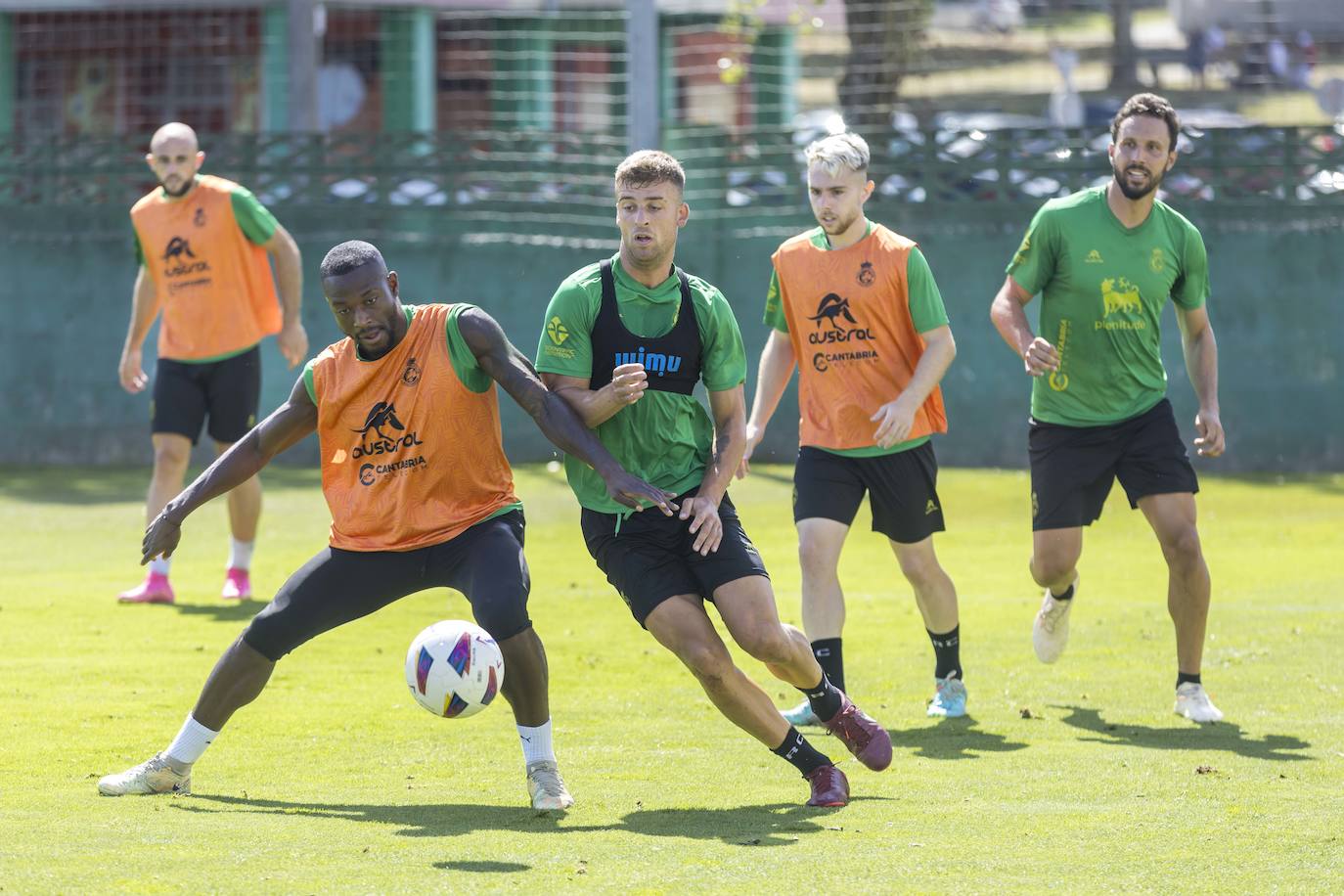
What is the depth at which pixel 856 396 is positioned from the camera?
26.6 ft

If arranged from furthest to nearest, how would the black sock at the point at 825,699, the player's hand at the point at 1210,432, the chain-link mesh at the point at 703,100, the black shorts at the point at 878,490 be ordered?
1. the chain-link mesh at the point at 703,100
2. the player's hand at the point at 1210,432
3. the black shorts at the point at 878,490
4. the black sock at the point at 825,699

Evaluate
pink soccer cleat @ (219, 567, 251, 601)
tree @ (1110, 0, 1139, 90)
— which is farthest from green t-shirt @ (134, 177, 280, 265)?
tree @ (1110, 0, 1139, 90)

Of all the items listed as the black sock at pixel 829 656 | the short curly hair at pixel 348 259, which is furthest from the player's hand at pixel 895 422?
the short curly hair at pixel 348 259

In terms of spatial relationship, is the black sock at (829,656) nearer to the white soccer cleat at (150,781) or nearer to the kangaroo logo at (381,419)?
the kangaroo logo at (381,419)

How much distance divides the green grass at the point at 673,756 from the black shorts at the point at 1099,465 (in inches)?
32.0

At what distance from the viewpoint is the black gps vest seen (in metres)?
6.53

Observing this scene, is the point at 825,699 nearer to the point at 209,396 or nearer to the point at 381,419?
the point at 381,419

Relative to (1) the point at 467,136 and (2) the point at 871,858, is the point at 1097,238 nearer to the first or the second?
(2) the point at 871,858

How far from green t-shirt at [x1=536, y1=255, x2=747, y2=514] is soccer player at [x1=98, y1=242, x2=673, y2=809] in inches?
5.1

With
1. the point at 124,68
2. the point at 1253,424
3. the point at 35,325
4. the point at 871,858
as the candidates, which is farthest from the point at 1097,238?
the point at 124,68

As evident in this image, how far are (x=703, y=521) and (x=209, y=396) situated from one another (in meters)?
5.71

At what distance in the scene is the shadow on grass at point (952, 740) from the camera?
7461 millimetres

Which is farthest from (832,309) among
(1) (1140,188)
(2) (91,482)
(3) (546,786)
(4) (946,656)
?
(2) (91,482)

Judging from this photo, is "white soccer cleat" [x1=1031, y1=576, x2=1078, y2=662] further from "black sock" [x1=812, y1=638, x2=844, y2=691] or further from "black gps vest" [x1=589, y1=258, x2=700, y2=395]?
"black gps vest" [x1=589, y1=258, x2=700, y2=395]
